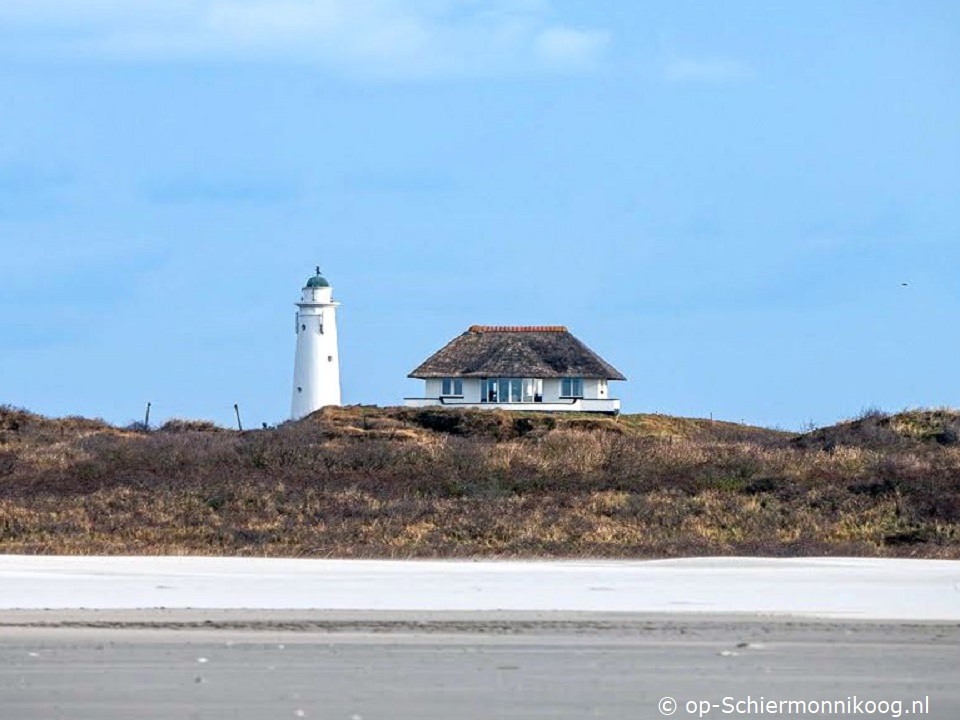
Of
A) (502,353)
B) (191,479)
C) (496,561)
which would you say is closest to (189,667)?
(496,561)

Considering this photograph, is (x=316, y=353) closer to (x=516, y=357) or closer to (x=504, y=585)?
(x=516, y=357)

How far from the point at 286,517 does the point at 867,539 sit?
9.52 meters

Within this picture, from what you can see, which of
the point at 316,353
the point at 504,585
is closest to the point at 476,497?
the point at 504,585

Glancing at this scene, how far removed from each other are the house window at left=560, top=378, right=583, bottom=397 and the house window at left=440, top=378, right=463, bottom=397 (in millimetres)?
4134

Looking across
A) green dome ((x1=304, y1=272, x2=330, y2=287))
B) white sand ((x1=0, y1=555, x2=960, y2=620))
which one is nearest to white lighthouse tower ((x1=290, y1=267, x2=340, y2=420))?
green dome ((x1=304, y1=272, x2=330, y2=287))

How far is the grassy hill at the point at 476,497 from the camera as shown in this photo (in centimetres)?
2473

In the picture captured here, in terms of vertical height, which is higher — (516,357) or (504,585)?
(516,357)

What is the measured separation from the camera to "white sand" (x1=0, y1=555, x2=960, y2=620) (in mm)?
14766

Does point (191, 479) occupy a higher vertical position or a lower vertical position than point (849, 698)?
higher

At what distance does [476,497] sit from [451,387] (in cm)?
3531

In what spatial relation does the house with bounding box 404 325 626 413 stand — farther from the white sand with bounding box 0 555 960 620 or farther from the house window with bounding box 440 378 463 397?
the white sand with bounding box 0 555 960 620

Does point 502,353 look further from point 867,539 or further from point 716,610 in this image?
point 716,610

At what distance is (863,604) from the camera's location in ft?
48.9

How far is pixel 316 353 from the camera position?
60906mm
